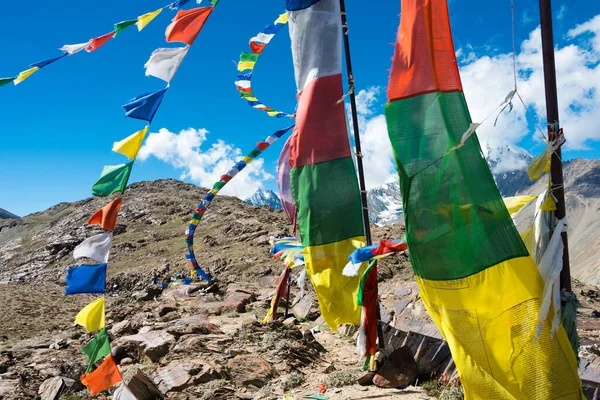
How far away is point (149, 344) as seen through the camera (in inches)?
391

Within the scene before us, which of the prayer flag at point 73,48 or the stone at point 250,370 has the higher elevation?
the prayer flag at point 73,48

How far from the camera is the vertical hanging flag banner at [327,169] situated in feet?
23.6

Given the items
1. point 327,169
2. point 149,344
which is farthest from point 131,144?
point 149,344

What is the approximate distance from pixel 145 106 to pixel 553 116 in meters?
4.47

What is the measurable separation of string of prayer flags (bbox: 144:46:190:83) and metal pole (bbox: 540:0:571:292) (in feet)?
13.5

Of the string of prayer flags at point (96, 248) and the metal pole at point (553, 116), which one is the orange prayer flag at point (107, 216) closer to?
the string of prayer flags at point (96, 248)

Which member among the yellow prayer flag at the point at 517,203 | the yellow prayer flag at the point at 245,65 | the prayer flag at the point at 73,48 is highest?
the yellow prayer flag at the point at 245,65

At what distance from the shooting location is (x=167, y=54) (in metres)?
5.89

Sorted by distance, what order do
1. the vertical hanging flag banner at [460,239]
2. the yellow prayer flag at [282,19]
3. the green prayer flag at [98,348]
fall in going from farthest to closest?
1. the yellow prayer flag at [282,19]
2. the green prayer flag at [98,348]
3. the vertical hanging flag banner at [460,239]

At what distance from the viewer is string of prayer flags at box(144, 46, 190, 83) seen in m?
5.79

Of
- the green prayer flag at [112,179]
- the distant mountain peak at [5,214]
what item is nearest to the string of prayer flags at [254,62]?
the green prayer flag at [112,179]

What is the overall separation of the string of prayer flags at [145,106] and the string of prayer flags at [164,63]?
22cm

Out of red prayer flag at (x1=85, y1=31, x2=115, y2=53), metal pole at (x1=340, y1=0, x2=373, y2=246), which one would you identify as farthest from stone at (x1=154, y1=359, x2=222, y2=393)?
red prayer flag at (x1=85, y1=31, x2=115, y2=53)

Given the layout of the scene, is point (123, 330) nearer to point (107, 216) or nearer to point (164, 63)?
point (107, 216)
